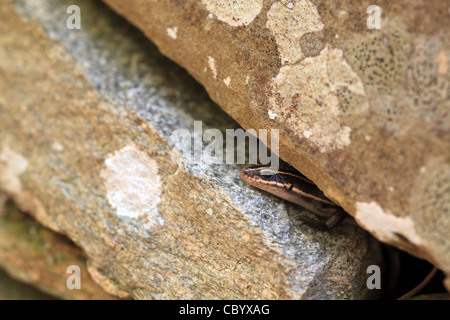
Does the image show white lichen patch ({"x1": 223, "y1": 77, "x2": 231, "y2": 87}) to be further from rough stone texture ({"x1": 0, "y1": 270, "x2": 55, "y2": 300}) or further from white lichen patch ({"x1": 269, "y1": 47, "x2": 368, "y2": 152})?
rough stone texture ({"x1": 0, "y1": 270, "x2": 55, "y2": 300})

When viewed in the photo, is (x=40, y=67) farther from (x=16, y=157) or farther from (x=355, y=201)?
(x=355, y=201)

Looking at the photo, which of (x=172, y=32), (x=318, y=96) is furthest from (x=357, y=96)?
(x=172, y=32)

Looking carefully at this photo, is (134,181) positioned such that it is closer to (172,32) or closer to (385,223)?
(172,32)

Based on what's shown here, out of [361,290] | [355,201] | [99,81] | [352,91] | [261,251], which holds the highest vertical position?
[99,81]

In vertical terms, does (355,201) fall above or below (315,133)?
below

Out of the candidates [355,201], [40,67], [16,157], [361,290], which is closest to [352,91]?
[355,201]

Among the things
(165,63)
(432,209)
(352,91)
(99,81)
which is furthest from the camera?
(165,63)

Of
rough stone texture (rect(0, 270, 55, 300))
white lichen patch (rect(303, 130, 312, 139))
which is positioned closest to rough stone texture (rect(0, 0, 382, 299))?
white lichen patch (rect(303, 130, 312, 139))
